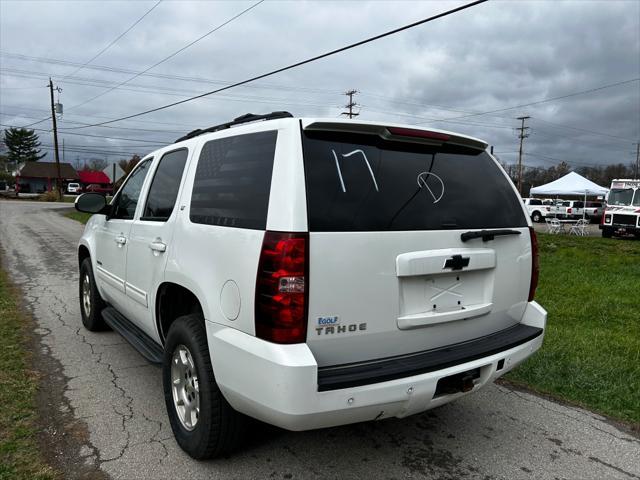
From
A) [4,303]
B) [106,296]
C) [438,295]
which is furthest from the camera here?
[4,303]

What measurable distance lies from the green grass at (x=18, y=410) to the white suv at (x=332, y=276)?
823 mm

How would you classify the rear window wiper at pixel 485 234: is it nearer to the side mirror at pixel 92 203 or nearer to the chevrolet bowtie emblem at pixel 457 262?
the chevrolet bowtie emblem at pixel 457 262

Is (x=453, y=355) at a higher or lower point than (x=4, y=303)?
higher

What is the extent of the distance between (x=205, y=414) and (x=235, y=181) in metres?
1.30

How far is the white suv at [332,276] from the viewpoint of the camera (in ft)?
7.57

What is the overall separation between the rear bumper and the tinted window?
1.95ft

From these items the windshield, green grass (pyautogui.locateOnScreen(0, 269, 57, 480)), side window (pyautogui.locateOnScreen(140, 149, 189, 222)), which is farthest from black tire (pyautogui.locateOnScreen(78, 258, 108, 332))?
the windshield

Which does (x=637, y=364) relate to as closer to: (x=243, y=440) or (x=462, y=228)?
(x=462, y=228)

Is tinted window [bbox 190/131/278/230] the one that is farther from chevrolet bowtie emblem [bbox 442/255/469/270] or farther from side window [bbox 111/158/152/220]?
side window [bbox 111/158/152/220]

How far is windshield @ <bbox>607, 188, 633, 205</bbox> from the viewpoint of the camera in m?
23.6

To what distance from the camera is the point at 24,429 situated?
326 centimetres

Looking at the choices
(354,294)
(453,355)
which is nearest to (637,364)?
(453,355)

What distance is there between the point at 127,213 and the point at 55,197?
2029 inches

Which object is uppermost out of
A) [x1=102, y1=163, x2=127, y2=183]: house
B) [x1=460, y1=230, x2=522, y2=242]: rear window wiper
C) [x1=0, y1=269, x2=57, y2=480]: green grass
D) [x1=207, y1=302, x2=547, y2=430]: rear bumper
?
[x1=102, y1=163, x2=127, y2=183]: house
